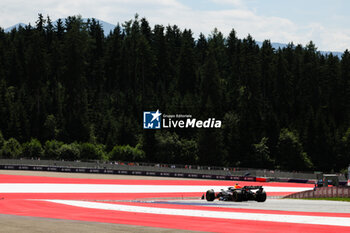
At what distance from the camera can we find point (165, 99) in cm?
13200

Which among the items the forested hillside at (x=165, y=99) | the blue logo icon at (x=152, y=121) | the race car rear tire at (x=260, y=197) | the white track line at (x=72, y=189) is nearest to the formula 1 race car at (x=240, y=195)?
the race car rear tire at (x=260, y=197)

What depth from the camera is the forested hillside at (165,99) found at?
112312mm

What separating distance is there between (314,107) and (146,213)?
123615mm

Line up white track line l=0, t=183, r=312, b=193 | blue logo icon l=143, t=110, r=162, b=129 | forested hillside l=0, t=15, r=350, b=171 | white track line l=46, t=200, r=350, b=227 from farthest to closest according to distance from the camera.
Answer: blue logo icon l=143, t=110, r=162, b=129 < forested hillside l=0, t=15, r=350, b=171 < white track line l=0, t=183, r=312, b=193 < white track line l=46, t=200, r=350, b=227

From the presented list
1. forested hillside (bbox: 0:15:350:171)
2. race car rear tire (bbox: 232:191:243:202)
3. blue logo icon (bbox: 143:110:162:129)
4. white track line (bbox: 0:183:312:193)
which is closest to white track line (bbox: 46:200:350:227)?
race car rear tire (bbox: 232:191:243:202)

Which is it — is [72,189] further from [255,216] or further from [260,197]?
[255,216]

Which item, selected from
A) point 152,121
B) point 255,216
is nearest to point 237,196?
point 255,216

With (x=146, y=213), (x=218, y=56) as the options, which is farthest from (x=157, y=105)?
(x=146, y=213)

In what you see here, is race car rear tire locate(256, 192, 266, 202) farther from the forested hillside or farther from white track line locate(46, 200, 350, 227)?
the forested hillside

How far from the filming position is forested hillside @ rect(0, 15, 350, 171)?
11231 cm

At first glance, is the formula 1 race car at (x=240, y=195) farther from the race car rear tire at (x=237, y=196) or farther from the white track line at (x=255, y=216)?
the white track line at (x=255, y=216)

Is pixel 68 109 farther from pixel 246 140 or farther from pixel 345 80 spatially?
pixel 345 80

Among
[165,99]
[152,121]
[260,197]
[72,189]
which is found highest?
[165,99]

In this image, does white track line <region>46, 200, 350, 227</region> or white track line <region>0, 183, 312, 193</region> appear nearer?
white track line <region>46, 200, 350, 227</region>
